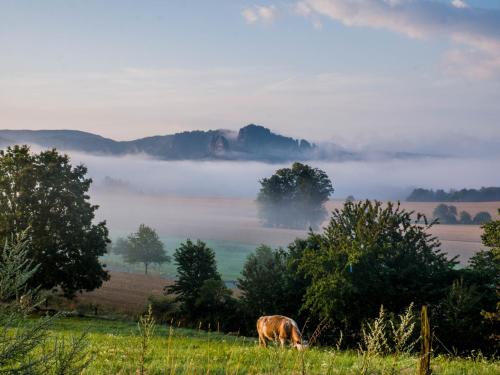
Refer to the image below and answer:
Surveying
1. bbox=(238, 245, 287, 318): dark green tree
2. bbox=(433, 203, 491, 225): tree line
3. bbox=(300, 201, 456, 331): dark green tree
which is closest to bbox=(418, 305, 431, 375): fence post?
bbox=(300, 201, 456, 331): dark green tree

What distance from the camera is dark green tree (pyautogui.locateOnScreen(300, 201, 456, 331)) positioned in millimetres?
35031

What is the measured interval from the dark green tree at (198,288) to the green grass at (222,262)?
193 ft

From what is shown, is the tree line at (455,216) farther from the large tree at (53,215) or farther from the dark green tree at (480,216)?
the large tree at (53,215)

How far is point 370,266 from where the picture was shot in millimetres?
Answer: 36594

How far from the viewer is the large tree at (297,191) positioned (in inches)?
5679

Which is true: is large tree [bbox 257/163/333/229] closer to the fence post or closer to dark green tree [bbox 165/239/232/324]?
dark green tree [bbox 165/239/232/324]

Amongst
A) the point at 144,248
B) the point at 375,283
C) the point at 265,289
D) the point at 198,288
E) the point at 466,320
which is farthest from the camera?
the point at 144,248

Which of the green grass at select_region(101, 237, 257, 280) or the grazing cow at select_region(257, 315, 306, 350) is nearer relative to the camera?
the grazing cow at select_region(257, 315, 306, 350)

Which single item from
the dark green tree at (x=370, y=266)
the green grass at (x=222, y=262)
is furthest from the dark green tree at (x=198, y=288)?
the green grass at (x=222, y=262)

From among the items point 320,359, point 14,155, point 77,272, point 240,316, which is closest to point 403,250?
point 240,316

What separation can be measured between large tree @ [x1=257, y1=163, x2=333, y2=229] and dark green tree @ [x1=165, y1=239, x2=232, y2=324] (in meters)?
87.9

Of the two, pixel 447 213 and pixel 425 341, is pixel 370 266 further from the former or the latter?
pixel 447 213

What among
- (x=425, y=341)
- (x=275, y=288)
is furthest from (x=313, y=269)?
(x=425, y=341)

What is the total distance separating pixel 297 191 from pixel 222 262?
1254 inches
